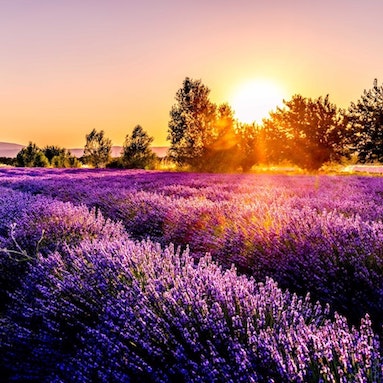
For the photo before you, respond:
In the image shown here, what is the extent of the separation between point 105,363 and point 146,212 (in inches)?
131

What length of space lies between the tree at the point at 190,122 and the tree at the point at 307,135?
7103 millimetres

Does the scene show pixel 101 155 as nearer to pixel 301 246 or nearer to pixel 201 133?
pixel 201 133

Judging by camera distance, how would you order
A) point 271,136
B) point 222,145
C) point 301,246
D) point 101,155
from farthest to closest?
1. point 101,155
2. point 271,136
3. point 222,145
4. point 301,246

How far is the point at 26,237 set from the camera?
307 cm

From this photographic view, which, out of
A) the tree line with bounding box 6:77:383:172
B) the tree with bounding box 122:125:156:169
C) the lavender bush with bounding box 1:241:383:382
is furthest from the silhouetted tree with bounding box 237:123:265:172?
the lavender bush with bounding box 1:241:383:382

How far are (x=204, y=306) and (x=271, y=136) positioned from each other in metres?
39.9

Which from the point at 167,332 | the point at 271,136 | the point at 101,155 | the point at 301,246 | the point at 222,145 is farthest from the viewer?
the point at 101,155

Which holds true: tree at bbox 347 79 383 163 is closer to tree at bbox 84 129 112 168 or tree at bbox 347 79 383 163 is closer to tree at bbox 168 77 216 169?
tree at bbox 168 77 216 169

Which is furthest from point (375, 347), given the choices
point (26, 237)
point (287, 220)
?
point (26, 237)

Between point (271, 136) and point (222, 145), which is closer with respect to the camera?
point (222, 145)

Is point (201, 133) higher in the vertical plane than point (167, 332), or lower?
higher

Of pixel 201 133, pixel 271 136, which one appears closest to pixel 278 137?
pixel 271 136

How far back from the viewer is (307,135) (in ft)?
119

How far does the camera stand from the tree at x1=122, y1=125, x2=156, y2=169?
40250mm
